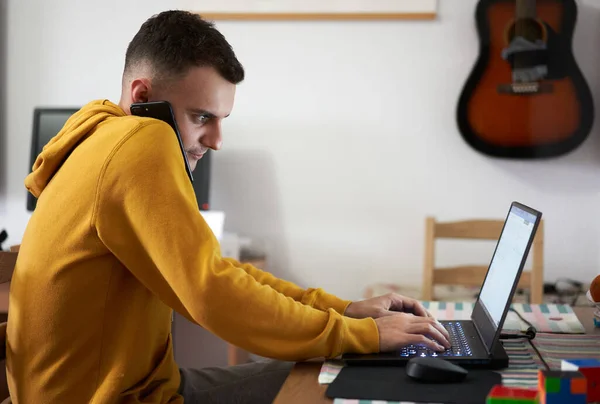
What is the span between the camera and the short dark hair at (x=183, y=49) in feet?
4.16

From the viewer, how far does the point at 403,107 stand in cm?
291

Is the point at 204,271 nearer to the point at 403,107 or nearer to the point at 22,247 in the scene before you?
the point at 22,247

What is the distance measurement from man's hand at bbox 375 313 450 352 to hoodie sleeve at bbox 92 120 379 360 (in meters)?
0.13

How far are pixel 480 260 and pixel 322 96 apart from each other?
3.02ft

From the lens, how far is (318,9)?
2.89 meters

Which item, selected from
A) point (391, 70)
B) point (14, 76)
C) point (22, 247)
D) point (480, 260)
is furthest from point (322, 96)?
point (22, 247)

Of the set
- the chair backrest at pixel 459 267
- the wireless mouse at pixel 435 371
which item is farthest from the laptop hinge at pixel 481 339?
the chair backrest at pixel 459 267

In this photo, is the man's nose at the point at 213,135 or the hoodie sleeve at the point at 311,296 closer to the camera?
the man's nose at the point at 213,135

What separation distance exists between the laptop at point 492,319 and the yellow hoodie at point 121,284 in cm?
7

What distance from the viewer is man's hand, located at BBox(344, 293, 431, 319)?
1.38 metres

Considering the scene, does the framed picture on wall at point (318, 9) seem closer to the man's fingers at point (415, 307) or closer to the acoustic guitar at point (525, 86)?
the acoustic guitar at point (525, 86)

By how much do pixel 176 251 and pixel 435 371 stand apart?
1.40 feet

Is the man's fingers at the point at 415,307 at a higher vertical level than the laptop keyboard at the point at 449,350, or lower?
higher

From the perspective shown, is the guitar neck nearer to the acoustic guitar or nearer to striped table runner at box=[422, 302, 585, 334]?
the acoustic guitar
